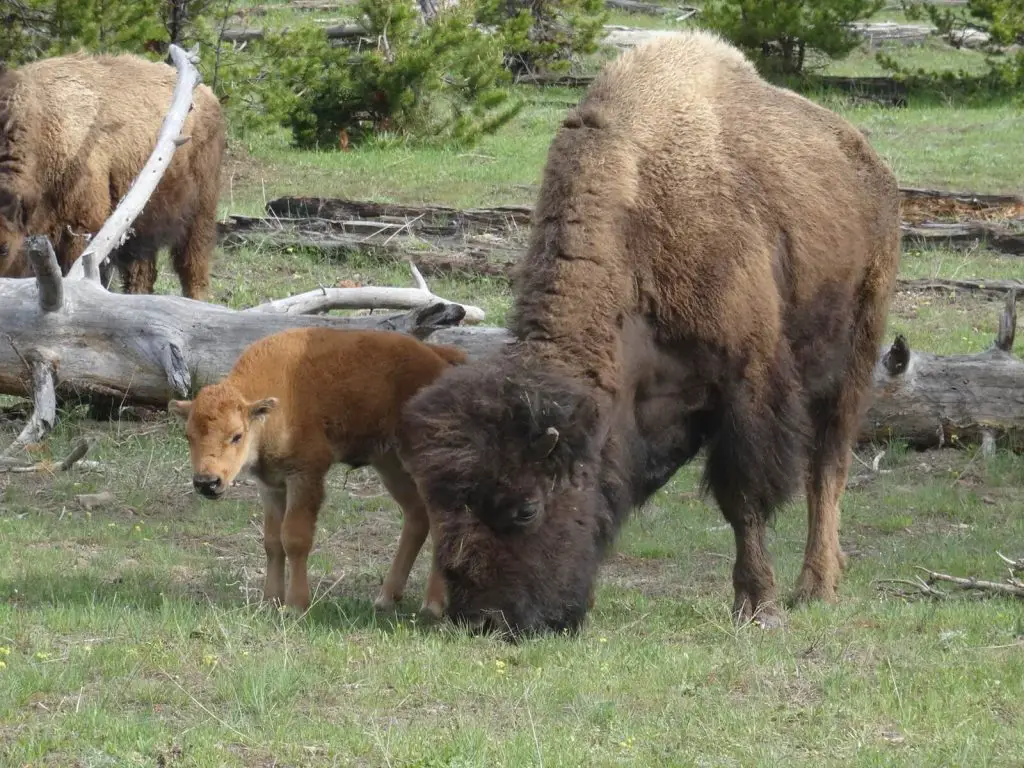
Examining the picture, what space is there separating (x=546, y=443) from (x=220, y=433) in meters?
1.48

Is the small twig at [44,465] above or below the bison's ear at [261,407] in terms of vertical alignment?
below

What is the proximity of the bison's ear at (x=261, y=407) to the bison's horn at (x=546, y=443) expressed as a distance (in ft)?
4.27

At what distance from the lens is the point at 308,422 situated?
694 centimetres

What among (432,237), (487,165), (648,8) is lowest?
(487,165)

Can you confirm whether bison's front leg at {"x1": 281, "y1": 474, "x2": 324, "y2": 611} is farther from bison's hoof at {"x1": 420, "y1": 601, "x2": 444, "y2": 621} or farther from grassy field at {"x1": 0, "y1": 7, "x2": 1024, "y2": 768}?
bison's hoof at {"x1": 420, "y1": 601, "x2": 444, "y2": 621}

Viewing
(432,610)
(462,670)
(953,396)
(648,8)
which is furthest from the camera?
(648,8)

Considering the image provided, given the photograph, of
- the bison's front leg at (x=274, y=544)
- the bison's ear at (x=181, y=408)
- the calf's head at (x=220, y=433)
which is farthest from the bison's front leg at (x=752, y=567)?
the bison's ear at (x=181, y=408)

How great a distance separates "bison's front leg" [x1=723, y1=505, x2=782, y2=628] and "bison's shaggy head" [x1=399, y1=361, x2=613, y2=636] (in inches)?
40.2

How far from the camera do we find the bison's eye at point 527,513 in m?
6.03

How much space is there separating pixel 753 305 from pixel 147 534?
3.96 meters

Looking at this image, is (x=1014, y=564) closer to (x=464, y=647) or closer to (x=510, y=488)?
(x=510, y=488)

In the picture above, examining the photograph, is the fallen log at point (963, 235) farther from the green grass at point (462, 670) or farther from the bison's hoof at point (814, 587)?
the bison's hoof at point (814, 587)

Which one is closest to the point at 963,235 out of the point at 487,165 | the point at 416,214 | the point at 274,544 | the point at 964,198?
the point at 964,198

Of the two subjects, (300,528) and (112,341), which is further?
(112,341)
